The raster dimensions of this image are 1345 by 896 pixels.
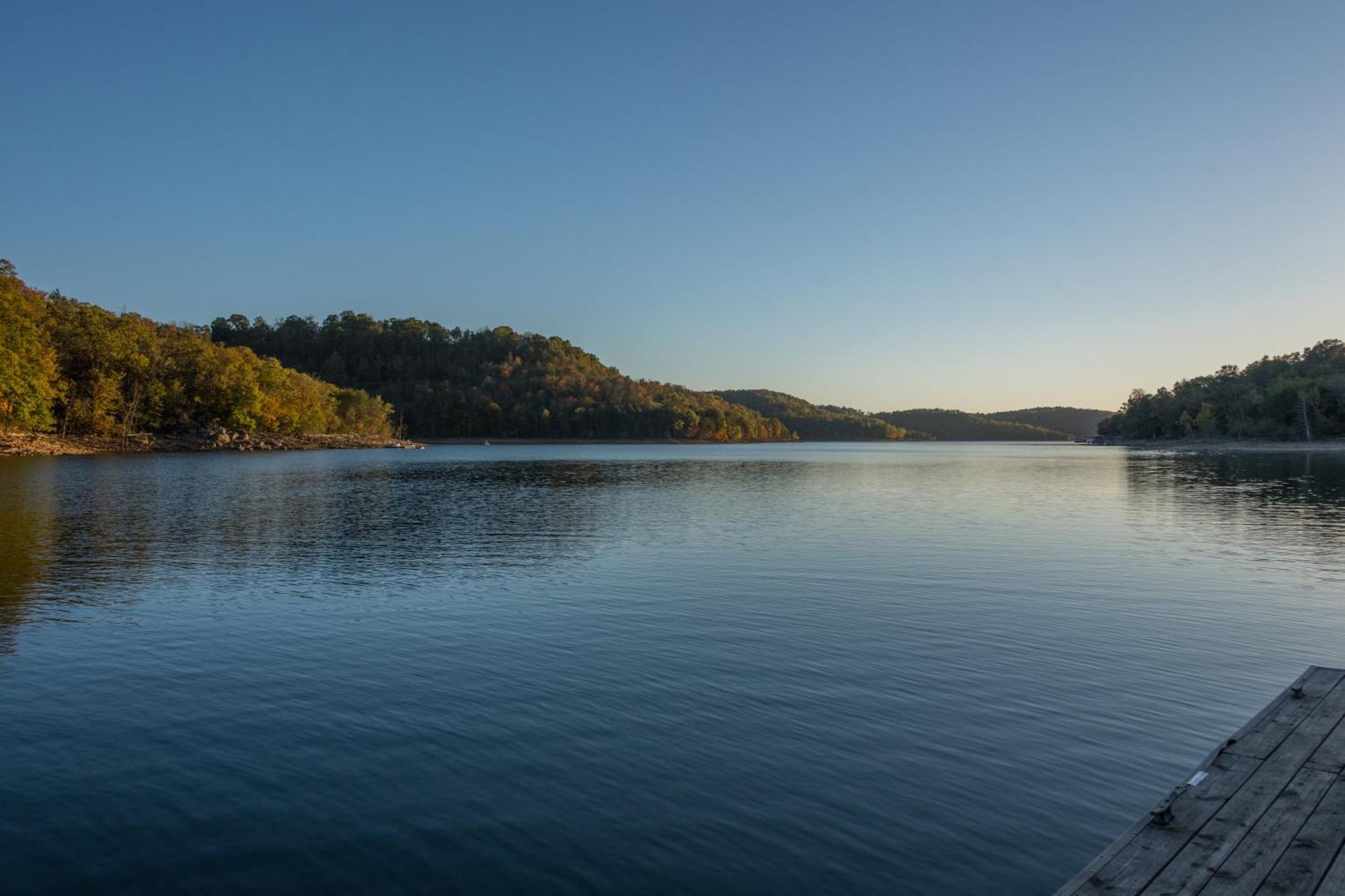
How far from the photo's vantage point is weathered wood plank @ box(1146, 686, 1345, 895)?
496 cm

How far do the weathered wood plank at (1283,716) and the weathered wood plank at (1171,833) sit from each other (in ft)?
1.12

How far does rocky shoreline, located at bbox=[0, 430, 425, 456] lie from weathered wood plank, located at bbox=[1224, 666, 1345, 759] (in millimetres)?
86380

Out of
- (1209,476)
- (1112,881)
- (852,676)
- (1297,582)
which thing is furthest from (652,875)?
(1209,476)

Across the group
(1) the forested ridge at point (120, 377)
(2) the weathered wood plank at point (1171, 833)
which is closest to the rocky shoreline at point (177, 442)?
(1) the forested ridge at point (120, 377)

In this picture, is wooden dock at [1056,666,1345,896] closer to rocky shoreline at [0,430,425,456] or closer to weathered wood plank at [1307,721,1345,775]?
weathered wood plank at [1307,721,1345,775]

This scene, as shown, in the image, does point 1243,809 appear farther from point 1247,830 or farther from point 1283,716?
point 1283,716

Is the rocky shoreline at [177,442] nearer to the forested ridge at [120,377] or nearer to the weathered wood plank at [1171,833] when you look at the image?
the forested ridge at [120,377]

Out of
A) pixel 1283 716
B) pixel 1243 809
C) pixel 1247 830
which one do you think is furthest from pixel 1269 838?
pixel 1283 716

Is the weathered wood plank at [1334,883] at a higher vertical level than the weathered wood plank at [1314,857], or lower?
higher

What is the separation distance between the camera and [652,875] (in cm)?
605

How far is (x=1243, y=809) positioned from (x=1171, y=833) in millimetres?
814

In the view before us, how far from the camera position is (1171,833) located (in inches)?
218

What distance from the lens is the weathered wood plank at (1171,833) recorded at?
495 cm

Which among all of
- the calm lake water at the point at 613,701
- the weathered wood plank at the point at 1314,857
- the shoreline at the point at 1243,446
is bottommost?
the calm lake water at the point at 613,701
